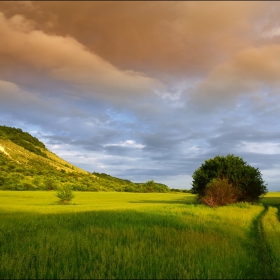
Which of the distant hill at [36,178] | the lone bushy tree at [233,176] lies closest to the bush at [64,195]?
the distant hill at [36,178]

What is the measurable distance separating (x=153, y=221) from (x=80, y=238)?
7.60 meters

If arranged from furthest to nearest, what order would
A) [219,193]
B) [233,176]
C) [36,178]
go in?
[36,178], [233,176], [219,193]

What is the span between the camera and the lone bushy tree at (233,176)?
46.2 m

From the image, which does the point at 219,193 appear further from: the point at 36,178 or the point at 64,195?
the point at 36,178

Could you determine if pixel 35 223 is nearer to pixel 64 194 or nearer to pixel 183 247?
pixel 183 247

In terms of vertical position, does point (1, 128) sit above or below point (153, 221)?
above

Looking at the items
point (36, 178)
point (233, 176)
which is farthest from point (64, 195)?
point (36, 178)

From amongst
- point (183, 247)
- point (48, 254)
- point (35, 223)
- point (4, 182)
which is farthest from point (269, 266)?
Answer: point (4, 182)

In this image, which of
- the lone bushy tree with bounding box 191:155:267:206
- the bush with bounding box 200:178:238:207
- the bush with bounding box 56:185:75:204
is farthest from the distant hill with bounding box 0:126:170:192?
the bush with bounding box 200:178:238:207

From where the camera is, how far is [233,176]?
152ft

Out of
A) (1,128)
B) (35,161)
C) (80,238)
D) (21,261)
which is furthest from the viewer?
(1,128)

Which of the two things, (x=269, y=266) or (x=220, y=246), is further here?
(x=220, y=246)

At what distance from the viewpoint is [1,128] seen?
17500 cm

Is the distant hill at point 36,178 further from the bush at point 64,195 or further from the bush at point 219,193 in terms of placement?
the bush at point 219,193
